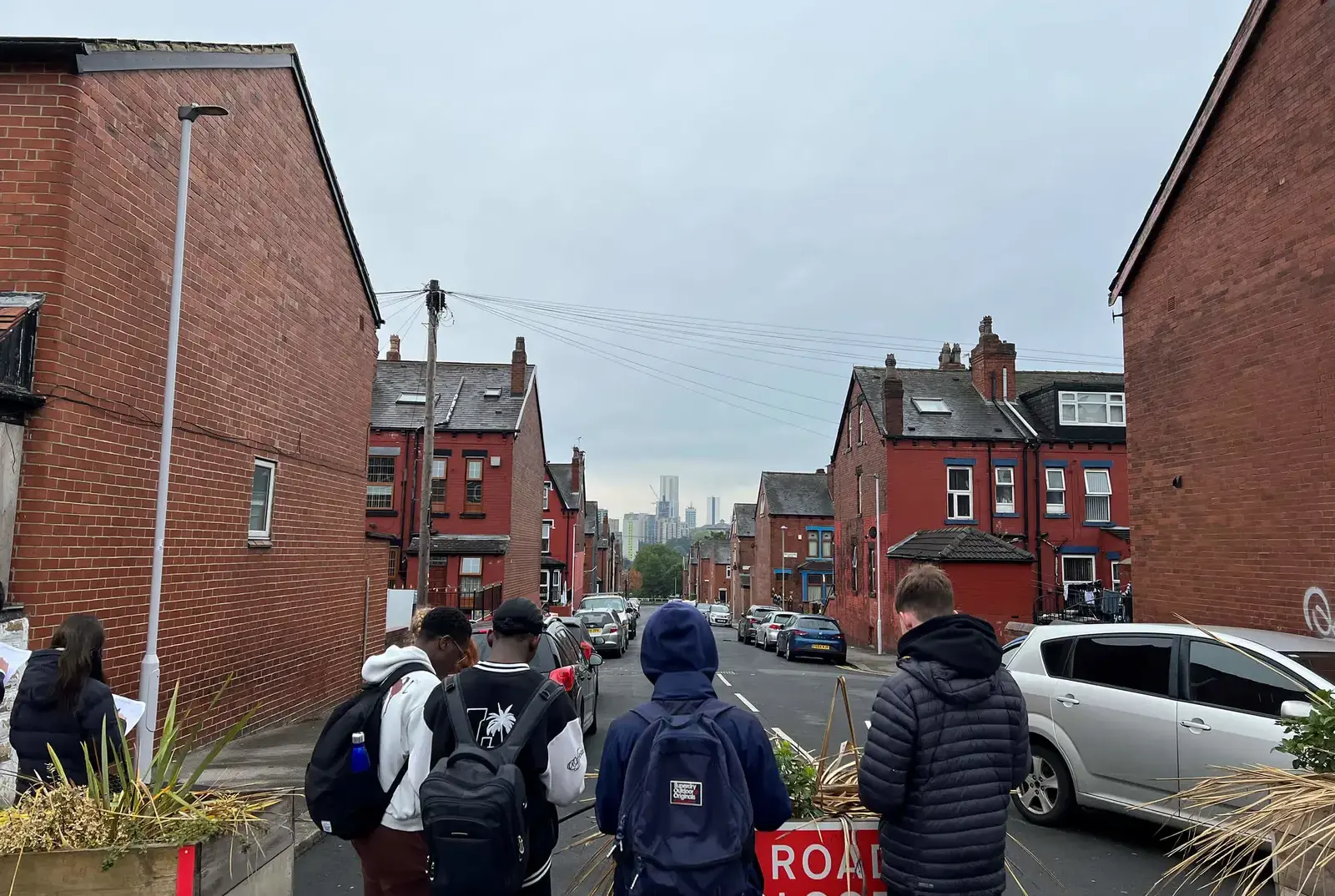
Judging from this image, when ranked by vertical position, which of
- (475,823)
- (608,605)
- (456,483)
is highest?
(456,483)

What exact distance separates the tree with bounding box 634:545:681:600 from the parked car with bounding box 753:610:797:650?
4072 inches

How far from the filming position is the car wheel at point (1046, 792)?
6.86 meters

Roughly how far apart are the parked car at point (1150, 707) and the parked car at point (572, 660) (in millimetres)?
4494

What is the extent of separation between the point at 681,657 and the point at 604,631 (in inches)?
896

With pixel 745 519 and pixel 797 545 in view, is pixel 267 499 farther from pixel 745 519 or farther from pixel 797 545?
pixel 745 519

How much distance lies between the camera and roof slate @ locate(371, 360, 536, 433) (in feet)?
102

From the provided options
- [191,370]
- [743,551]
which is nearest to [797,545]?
[743,551]

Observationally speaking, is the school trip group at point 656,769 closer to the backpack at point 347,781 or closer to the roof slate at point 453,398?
the backpack at point 347,781

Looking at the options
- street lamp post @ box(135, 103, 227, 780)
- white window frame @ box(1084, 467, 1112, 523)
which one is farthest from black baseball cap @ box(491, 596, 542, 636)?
white window frame @ box(1084, 467, 1112, 523)

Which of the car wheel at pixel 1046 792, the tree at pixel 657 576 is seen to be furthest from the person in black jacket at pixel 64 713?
the tree at pixel 657 576

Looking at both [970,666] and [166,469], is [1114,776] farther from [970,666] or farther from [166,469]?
[166,469]

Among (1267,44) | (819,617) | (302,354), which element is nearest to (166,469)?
(302,354)

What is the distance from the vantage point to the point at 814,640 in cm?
2548

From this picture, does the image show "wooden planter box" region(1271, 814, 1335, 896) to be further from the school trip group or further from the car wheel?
the car wheel
